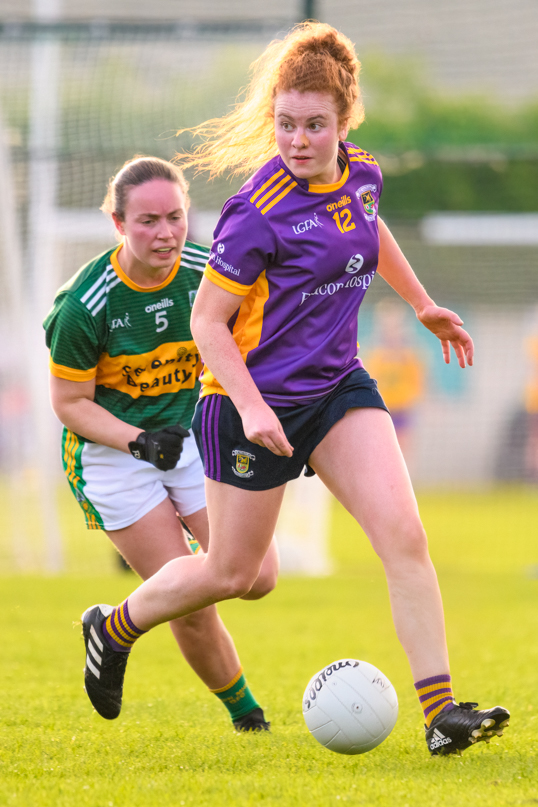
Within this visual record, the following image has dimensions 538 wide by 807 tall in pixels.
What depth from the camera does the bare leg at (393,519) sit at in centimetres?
316

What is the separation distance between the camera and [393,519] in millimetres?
3193

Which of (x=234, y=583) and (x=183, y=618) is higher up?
(x=234, y=583)

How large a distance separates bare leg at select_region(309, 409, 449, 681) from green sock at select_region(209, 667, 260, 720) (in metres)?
0.97

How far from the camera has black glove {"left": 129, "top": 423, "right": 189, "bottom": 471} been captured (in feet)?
12.4

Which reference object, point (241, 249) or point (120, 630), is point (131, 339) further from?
point (120, 630)

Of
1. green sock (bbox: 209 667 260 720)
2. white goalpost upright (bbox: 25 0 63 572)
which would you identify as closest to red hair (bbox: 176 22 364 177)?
green sock (bbox: 209 667 260 720)

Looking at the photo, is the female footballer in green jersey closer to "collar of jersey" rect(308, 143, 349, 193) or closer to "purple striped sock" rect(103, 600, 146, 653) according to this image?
"purple striped sock" rect(103, 600, 146, 653)

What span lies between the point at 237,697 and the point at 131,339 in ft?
4.92

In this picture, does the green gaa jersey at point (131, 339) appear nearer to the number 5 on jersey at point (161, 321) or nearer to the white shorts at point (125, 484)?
the number 5 on jersey at point (161, 321)

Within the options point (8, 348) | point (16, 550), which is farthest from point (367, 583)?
point (8, 348)

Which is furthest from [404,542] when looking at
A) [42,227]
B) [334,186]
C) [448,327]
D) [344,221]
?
[42,227]

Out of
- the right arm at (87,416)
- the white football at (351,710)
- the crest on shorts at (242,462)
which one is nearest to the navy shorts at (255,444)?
the crest on shorts at (242,462)

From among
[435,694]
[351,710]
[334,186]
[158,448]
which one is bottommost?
[351,710]

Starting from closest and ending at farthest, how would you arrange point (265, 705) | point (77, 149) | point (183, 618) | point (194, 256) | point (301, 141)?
point (301, 141), point (183, 618), point (194, 256), point (265, 705), point (77, 149)
